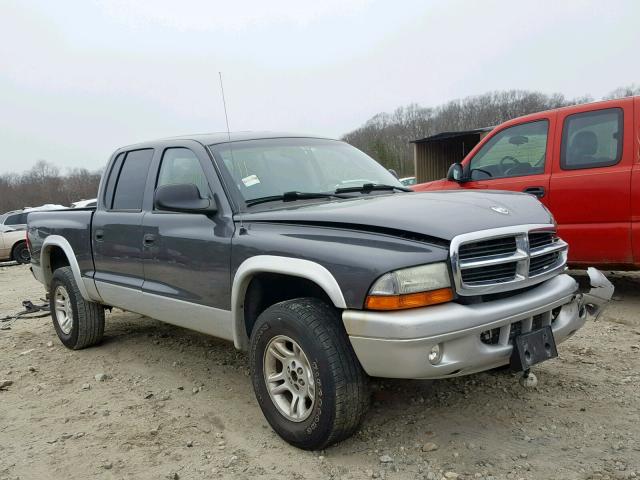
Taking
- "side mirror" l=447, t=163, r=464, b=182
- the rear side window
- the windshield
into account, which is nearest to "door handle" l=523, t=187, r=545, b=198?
"side mirror" l=447, t=163, r=464, b=182

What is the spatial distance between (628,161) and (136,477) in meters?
4.86

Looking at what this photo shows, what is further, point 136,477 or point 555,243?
point 555,243

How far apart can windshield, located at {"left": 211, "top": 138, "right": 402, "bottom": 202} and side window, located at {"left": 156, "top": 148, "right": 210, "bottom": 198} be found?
0.69ft

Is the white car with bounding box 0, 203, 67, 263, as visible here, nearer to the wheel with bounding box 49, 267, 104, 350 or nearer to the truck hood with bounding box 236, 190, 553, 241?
the wheel with bounding box 49, 267, 104, 350

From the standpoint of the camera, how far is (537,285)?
3.15m

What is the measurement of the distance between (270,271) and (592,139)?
3.97 metres

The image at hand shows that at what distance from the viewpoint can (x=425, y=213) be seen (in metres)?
2.90

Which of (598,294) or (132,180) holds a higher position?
(132,180)

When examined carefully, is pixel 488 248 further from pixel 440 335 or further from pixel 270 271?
pixel 270 271

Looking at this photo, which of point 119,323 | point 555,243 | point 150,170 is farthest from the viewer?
point 119,323

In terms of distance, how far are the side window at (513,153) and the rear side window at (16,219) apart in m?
16.0

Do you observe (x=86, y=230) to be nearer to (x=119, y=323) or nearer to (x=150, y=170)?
(x=150, y=170)

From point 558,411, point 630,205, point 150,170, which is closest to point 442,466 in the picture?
point 558,411

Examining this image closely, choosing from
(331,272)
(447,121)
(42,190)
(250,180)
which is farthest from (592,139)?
(42,190)
